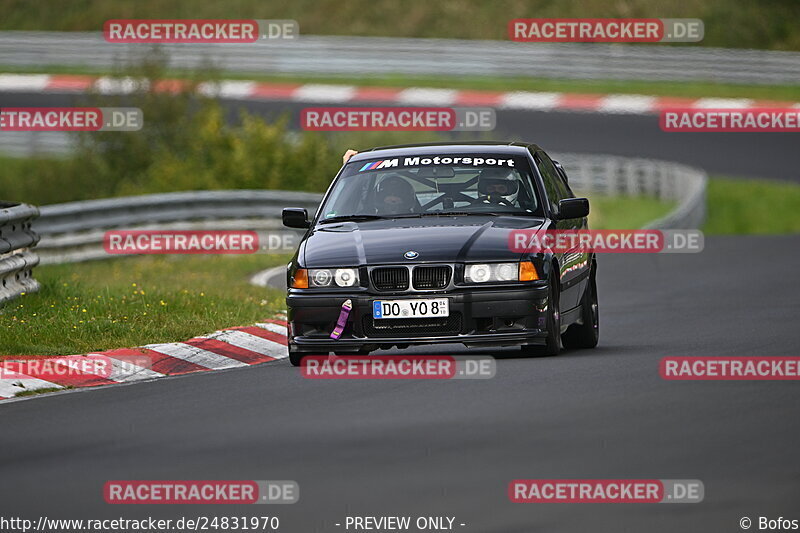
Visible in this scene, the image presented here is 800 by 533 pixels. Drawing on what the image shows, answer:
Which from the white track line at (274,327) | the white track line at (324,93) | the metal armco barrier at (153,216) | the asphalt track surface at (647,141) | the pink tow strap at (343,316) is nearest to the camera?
the pink tow strap at (343,316)

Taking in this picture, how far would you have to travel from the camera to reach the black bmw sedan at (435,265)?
1128 cm

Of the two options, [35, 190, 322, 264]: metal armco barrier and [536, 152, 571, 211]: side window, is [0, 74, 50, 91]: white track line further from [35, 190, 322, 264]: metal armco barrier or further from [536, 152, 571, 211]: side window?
[536, 152, 571, 211]: side window

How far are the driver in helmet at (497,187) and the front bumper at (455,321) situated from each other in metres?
1.28

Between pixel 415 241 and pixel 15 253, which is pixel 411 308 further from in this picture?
pixel 15 253

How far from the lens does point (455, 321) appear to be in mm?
11289

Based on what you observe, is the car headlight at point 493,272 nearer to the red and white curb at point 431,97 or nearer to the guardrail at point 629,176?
the guardrail at point 629,176

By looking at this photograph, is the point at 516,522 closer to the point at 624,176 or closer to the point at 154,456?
the point at 154,456

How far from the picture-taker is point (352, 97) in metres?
42.8

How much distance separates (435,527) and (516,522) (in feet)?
1.04

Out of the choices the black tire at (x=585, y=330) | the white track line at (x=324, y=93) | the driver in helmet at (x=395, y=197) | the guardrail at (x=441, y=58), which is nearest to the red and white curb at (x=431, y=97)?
the white track line at (x=324, y=93)

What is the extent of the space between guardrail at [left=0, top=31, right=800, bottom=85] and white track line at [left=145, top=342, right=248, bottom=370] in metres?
28.3

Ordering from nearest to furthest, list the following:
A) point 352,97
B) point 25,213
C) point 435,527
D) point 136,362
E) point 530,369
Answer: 1. point 435,527
2. point 530,369
3. point 136,362
4. point 25,213
5. point 352,97

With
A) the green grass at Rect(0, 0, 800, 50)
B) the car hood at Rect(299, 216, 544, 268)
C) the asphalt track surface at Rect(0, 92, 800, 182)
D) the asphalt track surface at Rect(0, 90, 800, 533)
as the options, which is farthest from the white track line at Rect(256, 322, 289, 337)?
the green grass at Rect(0, 0, 800, 50)

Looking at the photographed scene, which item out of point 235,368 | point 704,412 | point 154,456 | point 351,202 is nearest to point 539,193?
point 351,202
